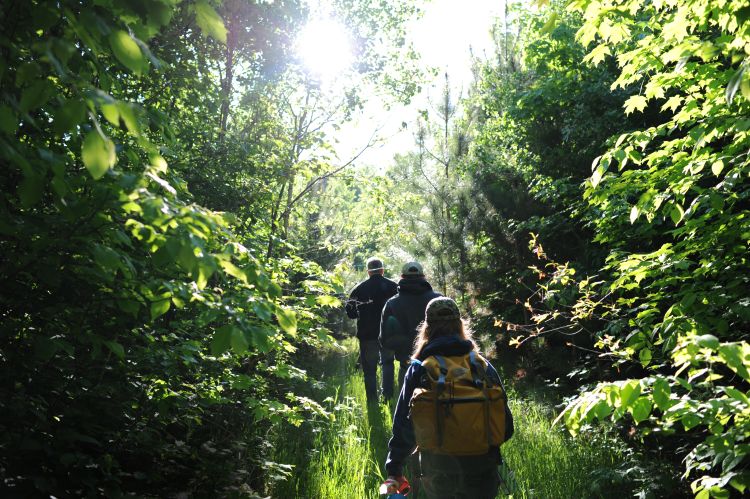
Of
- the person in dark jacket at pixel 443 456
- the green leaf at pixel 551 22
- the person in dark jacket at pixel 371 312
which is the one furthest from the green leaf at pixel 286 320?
the person in dark jacket at pixel 371 312

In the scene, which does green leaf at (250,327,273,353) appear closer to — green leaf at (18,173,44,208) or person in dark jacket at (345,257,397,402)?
green leaf at (18,173,44,208)

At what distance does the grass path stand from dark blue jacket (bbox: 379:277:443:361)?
3.01 ft

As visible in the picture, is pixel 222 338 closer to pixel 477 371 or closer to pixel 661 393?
pixel 477 371

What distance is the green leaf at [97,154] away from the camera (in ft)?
5.34

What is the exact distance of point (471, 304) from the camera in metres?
13.3

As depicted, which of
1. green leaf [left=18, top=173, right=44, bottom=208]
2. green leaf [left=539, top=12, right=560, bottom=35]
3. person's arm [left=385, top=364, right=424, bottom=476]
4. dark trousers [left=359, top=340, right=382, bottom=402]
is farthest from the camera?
dark trousers [left=359, top=340, right=382, bottom=402]

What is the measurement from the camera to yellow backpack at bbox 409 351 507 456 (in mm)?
3068

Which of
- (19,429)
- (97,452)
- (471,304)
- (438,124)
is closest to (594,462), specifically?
(97,452)

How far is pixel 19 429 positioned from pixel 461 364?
224cm

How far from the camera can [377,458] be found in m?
5.86

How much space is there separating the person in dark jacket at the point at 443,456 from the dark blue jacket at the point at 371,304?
165 inches

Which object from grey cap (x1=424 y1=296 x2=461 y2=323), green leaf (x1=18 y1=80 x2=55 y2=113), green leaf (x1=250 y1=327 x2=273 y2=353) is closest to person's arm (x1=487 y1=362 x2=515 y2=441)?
grey cap (x1=424 y1=296 x2=461 y2=323)

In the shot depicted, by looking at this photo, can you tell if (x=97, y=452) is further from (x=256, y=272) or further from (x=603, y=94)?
(x=603, y=94)

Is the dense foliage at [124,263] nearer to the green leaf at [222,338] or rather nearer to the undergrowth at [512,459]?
the green leaf at [222,338]
